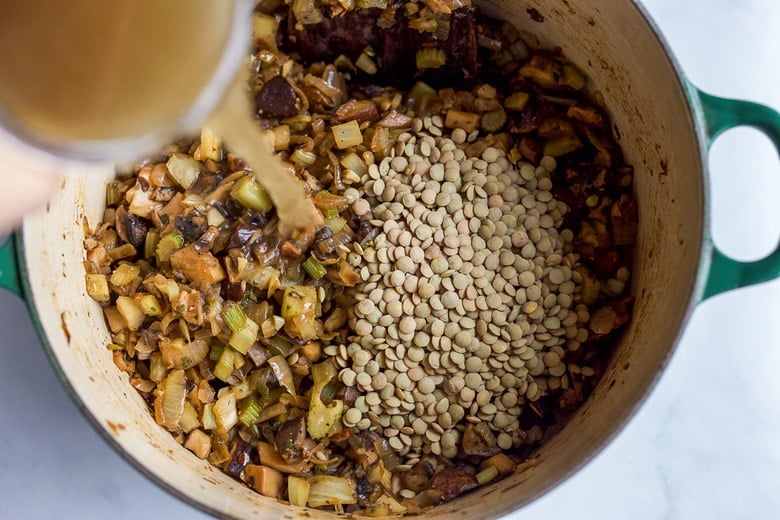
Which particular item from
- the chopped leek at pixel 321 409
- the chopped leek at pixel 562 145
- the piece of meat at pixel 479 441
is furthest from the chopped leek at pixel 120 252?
the chopped leek at pixel 562 145

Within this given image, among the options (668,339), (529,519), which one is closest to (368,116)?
(668,339)

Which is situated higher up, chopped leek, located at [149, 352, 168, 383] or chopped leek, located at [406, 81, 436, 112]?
chopped leek, located at [406, 81, 436, 112]

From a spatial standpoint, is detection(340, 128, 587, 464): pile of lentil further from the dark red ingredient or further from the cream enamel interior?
the dark red ingredient

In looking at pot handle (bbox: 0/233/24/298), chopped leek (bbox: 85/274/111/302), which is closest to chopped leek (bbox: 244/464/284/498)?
chopped leek (bbox: 85/274/111/302)

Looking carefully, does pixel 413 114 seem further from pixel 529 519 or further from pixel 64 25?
Answer: pixel 529 519

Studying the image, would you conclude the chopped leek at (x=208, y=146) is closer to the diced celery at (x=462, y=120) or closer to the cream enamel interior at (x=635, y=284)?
the cream enamel interior at (x=635, y=284)

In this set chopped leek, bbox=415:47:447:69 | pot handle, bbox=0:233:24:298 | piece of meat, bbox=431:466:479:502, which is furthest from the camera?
chopped leek, bbox=415:47:447:69
